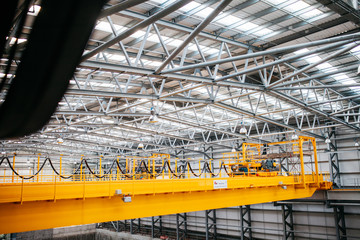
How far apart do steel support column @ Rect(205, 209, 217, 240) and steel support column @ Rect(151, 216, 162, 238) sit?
7.65 m

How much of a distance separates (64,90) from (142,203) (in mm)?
11277

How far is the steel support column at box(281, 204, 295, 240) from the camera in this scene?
98.0 ft

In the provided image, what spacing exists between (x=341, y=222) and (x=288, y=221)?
5.39 m

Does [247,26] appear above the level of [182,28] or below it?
above

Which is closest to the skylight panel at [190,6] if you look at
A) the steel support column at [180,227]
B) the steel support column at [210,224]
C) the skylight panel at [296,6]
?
the skylight panel at [296,6]

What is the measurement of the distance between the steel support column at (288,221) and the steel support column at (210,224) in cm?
847

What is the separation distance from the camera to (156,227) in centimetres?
4388

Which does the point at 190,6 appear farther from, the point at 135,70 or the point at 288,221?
the point at 288,221

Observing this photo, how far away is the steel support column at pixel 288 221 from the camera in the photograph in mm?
29875

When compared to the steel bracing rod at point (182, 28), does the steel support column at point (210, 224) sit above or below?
below

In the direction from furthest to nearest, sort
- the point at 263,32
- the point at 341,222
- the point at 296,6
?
the point at 341,222 < the point at 263,32 < the point at 296,6

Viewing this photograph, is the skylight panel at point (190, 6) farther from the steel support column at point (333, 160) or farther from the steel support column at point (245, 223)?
the steel support column at point (245, 223)

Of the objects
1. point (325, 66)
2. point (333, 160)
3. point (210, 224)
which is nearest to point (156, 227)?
point (210, 224)

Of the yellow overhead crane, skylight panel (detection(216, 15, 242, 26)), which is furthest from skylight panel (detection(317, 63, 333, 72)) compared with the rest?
skylight panel (detection(216, 15, 242, 26))
